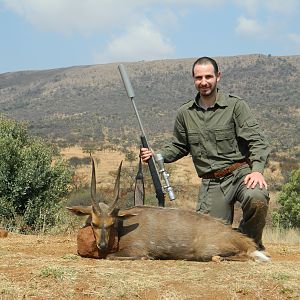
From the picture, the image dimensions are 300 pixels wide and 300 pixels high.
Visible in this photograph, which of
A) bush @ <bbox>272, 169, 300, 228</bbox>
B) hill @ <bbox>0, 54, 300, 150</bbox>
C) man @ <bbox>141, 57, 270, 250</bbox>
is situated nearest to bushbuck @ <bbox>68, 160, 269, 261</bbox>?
man @ <bbox>141, 57, 270, 250</bbox>

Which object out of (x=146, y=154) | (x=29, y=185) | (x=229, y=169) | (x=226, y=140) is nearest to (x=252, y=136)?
(x=226, y=140)

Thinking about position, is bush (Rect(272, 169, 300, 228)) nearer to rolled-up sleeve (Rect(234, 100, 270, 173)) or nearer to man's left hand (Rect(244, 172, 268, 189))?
rolled-up sleeve (Rect(234, 100, 270, 173))

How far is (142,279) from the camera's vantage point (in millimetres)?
5375

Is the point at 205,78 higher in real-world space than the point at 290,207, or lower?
higher

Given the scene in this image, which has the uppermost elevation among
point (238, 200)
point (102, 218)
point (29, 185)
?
point (238, 200)

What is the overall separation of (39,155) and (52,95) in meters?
72.8

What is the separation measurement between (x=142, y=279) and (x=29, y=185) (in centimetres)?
889

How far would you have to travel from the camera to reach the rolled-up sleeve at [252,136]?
264 inches

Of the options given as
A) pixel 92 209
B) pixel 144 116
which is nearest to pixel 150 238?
pixel 92 209

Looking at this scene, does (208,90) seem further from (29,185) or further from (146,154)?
(29,185)

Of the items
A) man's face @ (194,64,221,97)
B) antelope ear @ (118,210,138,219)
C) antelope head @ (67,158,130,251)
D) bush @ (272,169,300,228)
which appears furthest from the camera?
bush @ (272,169,300,228)

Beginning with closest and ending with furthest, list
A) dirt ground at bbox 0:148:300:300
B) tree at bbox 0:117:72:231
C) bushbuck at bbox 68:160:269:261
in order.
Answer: dirt ground at bbox 0:148:300:300 → bushbuck at bbox 68:160:269:261 → tree at bbox 0:117:72:231

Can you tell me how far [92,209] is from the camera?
655 cm

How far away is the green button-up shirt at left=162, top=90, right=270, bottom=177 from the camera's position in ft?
23.0
